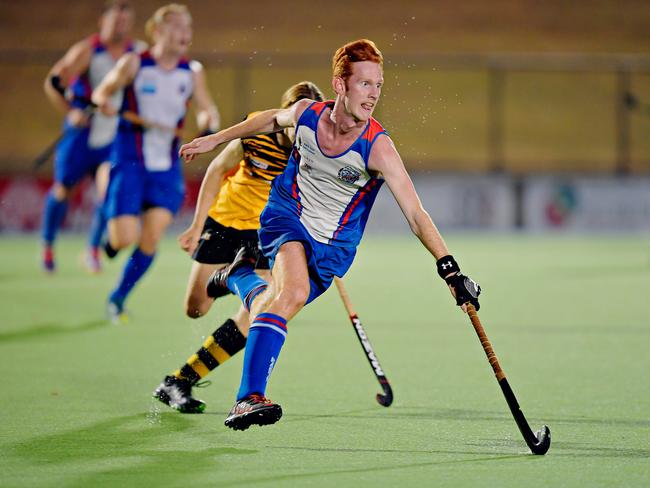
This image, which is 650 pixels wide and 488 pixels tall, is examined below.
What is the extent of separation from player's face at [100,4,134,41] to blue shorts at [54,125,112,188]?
1.33 meters

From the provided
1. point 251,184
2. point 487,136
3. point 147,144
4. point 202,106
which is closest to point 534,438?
point 251,184

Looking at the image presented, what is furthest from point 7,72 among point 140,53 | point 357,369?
point 357,369

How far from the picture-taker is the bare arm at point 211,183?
517 cm

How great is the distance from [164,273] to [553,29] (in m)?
13.3

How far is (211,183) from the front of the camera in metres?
5.19

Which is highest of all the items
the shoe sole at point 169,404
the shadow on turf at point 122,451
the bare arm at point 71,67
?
the bare arm at point 71,67

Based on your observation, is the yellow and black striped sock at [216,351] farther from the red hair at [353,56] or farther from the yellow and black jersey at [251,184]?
the red hair at [353,56]

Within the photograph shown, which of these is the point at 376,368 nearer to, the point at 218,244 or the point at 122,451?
the point at 218,244

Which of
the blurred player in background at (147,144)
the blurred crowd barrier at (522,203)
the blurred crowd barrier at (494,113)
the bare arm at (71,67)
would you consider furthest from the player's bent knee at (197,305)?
the blurred crowd barrier at (494,113)

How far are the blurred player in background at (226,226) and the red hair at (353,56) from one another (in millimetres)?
511

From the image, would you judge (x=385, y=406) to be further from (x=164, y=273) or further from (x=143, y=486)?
(x=164, y=273)

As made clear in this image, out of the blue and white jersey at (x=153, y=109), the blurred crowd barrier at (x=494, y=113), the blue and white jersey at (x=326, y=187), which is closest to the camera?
the blue and white jersey at (x=326, y=187)

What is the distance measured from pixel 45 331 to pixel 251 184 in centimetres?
272

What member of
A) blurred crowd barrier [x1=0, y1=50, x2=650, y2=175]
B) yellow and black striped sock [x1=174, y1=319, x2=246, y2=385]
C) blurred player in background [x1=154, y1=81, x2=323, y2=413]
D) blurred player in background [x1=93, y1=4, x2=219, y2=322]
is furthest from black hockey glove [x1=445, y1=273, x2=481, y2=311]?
blurred crowd barrier [x1=0, y1=50, x2=650, y2=175]
